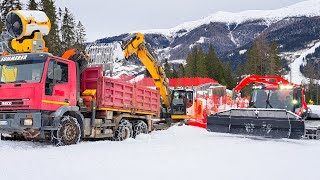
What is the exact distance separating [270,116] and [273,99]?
2308 millimetres

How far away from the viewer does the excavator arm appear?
1673cm

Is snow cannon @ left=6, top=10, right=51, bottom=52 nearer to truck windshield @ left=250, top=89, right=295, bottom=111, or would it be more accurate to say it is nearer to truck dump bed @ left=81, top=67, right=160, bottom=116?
truck dump bed @ left=81, top=67, right=160, bottom=116

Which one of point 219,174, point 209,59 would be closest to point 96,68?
point 219,174

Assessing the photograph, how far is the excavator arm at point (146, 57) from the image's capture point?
16.7 meters

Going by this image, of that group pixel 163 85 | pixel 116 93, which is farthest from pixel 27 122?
pixel 163 85

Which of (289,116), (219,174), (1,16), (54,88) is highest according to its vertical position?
(1,16)

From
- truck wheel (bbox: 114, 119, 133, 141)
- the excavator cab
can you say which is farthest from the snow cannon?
the excavator cab

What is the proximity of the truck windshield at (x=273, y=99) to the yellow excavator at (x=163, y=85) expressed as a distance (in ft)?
14.7

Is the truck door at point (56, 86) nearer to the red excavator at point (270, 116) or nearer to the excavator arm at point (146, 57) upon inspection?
the excavator arm at point (146, 57)

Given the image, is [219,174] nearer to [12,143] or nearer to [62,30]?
[12,143]

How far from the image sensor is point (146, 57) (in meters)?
18.4

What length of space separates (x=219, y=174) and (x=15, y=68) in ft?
22.6

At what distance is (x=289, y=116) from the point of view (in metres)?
12.4

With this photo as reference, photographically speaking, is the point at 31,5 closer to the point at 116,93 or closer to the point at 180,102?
the point at 180,102
